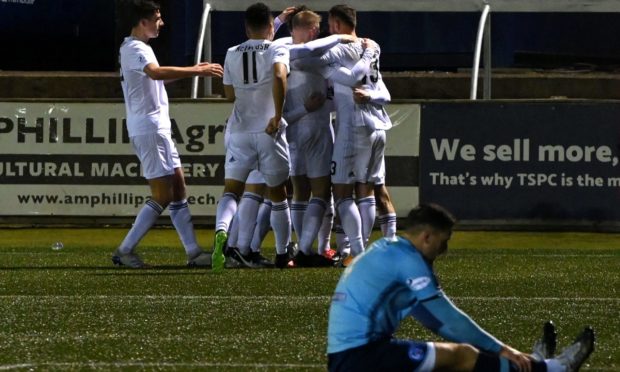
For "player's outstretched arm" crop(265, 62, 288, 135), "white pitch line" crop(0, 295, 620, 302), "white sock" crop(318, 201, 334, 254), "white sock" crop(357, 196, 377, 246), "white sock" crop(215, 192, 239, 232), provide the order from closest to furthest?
"white pitch line" crop(0, 295, 620, 302), "player's outstretched arm" crop(265, 62, 288, 135), "white sock" crop(215, 192, 239, 232), "white sock" crop(357, 196, 377, 246), "white sock" crop(318, 201, 334, 254)

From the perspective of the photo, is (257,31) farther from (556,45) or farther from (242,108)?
(556,45)

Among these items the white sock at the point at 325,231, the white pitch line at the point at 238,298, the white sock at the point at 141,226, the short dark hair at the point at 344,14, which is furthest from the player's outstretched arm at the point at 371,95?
the white pitch line at the point at 238,298

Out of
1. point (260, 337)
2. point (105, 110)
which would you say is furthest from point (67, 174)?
point (260, 337)

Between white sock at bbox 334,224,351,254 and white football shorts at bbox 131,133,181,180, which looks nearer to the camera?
white football shorts at bbox 131,133,181,180

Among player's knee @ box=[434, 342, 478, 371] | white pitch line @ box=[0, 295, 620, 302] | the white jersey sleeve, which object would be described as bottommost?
white pitch line @ box=[0, 295, 620, 302]

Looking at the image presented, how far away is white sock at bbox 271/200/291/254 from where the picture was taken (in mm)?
12609

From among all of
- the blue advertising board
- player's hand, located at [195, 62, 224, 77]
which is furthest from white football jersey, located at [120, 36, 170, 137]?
the blue advertising board

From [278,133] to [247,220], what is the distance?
72 cm

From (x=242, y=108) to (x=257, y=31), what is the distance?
606 mm

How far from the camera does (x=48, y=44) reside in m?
25.5

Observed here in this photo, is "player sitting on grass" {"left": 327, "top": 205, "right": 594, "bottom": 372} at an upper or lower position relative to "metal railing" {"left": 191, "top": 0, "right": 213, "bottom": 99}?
lower

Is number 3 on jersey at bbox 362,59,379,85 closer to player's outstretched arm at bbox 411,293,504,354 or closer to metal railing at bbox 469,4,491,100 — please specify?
metal railing at bbox 469,4,491,100

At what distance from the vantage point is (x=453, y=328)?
21.4 ft

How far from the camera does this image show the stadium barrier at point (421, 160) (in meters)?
16.5
